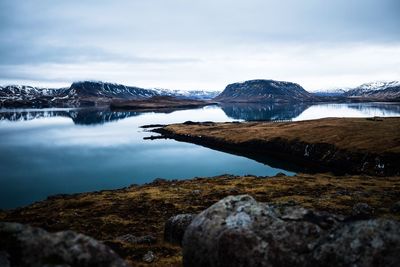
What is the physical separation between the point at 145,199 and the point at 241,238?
3305 cm

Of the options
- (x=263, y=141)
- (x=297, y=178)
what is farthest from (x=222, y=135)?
(x=297, y=178)

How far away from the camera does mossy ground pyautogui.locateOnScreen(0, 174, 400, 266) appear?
29.3 m

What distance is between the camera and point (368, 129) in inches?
3999

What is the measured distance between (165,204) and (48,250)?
30.5 metres

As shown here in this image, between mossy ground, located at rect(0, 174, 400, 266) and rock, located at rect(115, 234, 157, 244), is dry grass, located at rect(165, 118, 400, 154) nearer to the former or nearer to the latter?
mossy ground, located at rect(0, 174, 400, 266)

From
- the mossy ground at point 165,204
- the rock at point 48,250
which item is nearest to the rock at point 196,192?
the mossy ground at point 165,204

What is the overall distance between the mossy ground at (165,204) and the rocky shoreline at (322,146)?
19.2 meters

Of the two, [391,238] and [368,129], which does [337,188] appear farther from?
[368,129]

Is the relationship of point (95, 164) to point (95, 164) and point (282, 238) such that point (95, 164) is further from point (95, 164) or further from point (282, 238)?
point (282, 238)

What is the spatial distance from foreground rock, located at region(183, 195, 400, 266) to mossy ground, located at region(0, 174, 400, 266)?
23.1 feet

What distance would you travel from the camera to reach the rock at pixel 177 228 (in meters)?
24.3

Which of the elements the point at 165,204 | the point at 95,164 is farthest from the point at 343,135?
Answer: the point at 165,204

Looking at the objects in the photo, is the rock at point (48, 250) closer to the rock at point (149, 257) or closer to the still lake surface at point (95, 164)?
the rock at point (149, 257)

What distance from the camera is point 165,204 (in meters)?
41.2
